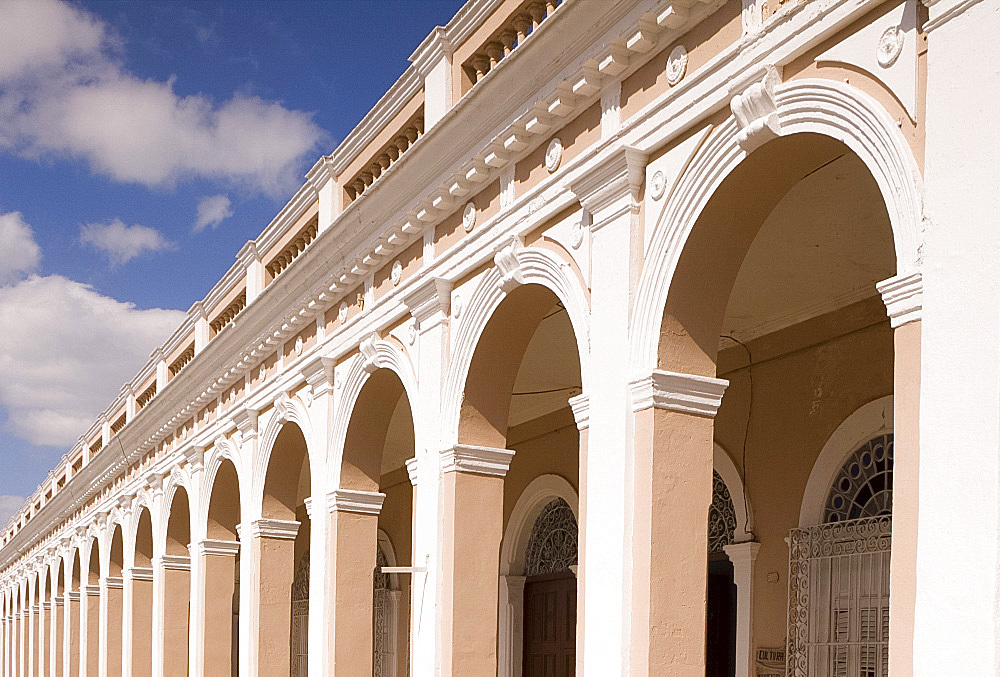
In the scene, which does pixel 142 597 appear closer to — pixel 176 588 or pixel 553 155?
pixel 176 588

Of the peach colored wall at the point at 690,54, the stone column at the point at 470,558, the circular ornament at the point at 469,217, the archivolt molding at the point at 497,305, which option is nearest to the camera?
the peach colored wall at the point at 690,54

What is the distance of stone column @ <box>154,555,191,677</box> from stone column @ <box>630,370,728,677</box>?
11417 millimetres

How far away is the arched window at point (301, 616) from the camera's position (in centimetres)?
2083

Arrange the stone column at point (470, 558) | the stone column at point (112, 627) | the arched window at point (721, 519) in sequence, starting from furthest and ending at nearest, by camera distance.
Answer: the stone column at point (112, 627)
the arched window at point (721, 519)
the stone column at point (470, 558)

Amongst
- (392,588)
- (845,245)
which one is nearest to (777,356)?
(845,245)

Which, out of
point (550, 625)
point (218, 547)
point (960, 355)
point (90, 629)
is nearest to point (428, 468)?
point (960, 355)

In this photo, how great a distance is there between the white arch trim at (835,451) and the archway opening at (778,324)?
0.09 metres

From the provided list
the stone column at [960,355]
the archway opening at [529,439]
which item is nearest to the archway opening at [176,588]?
the archway opening at [529,439]

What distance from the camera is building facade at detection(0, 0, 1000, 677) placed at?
4383 millimetres

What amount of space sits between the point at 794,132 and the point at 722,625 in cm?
632

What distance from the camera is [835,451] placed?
898 cm

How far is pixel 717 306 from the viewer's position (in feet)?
20.1

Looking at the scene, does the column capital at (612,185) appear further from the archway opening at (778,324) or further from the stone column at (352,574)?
the stone column at (352,574)

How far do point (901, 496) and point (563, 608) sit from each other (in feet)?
30.2
